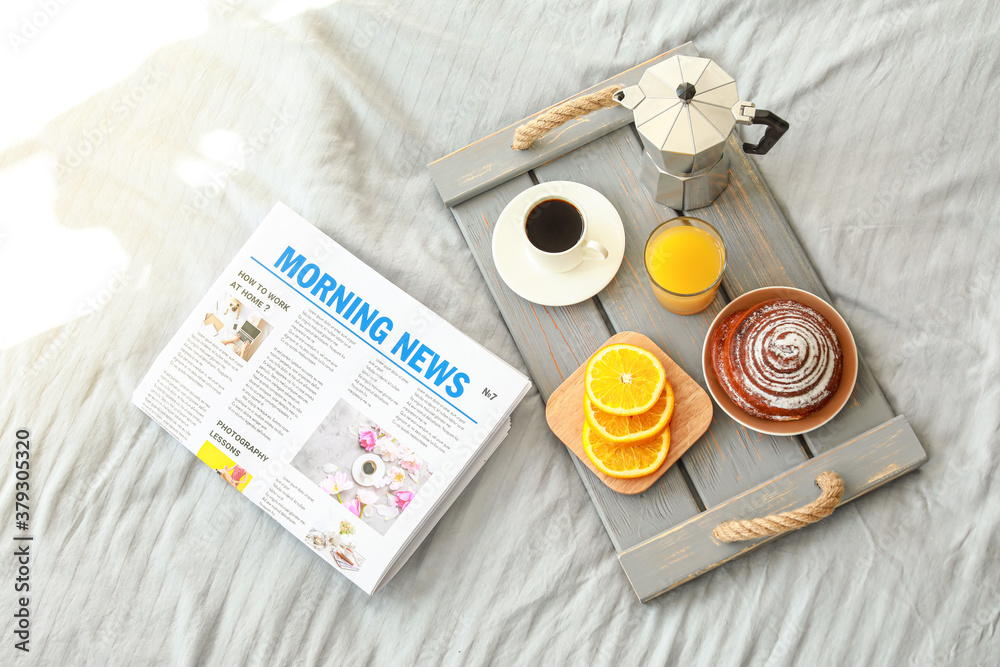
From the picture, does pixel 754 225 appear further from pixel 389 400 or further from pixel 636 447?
pixel 389 400

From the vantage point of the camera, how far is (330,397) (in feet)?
2.65

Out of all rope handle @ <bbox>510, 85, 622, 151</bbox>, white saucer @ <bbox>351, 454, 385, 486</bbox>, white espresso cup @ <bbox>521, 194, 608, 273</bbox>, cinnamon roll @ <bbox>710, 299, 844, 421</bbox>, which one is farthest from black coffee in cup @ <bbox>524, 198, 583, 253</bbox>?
white saucer @ <bbox>351, 454, 385, 486</bbox>

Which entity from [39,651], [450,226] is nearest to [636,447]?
[450,226]

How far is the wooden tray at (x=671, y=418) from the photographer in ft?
2.46

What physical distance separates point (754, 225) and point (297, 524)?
68cm

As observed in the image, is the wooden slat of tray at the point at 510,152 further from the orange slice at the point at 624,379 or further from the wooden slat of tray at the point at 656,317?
the orange slice at the point at 624,379

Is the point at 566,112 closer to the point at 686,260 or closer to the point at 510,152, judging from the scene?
the point at 510,152

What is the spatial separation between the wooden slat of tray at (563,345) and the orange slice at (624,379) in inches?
1.8

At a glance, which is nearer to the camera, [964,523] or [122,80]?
[964,523]

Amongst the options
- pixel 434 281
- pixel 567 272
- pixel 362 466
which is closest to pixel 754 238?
pixel 567 272

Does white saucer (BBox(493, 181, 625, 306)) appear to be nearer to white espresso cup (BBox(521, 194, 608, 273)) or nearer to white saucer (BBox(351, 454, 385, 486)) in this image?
white espresso cup (BBox(521, 194, 608, 273))

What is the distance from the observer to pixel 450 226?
85 cm

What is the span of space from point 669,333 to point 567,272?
5.8 inches

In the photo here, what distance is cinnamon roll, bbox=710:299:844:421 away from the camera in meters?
0.67
